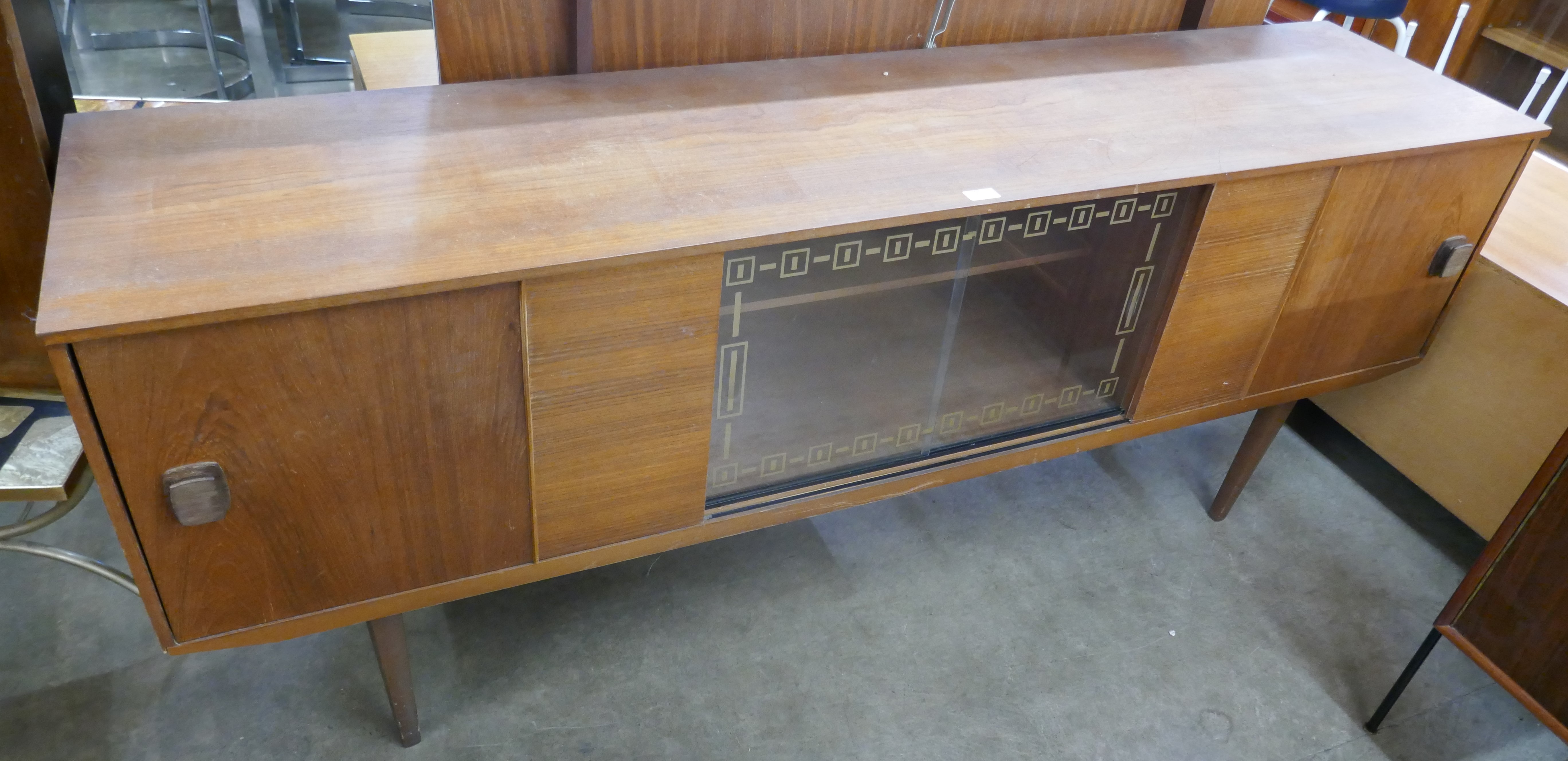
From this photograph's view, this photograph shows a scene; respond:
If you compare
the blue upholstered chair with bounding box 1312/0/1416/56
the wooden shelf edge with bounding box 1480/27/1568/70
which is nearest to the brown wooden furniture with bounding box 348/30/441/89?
the blue upholstered chair with bounding box 1312/0/1416/56

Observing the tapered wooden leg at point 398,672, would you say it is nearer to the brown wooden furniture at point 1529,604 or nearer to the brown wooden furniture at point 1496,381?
the brown wooden furniture at point 1529,604

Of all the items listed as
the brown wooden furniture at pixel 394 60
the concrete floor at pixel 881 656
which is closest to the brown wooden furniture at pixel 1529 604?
the concrete floor at pixel 881 656

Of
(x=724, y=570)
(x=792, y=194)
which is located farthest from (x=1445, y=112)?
(x=724, y=570)

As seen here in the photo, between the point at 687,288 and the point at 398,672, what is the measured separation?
2.06 feet

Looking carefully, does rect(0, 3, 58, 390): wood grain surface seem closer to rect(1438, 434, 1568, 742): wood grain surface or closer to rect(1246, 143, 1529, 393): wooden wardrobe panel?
rect(1246, 143, 1529, 393): wooden wardrobe panel

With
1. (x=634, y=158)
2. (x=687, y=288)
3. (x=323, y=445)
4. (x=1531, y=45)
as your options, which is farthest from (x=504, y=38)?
(x=1531, y=45)

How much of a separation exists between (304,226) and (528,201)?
0.21 metres

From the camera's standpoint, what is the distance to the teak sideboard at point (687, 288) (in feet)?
3.40

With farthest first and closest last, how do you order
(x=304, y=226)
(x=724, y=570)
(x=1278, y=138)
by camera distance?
1. (x=724, y=570)
2. (x=1278, y=138)
3. (x=304, y=226)

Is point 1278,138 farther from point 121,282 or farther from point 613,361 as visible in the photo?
point 121,282

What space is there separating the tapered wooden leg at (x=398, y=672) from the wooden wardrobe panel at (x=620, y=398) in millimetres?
217

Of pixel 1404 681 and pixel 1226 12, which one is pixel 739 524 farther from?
pixel 1226 12

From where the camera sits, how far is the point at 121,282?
98 centimetres

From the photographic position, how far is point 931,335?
1467 mm
